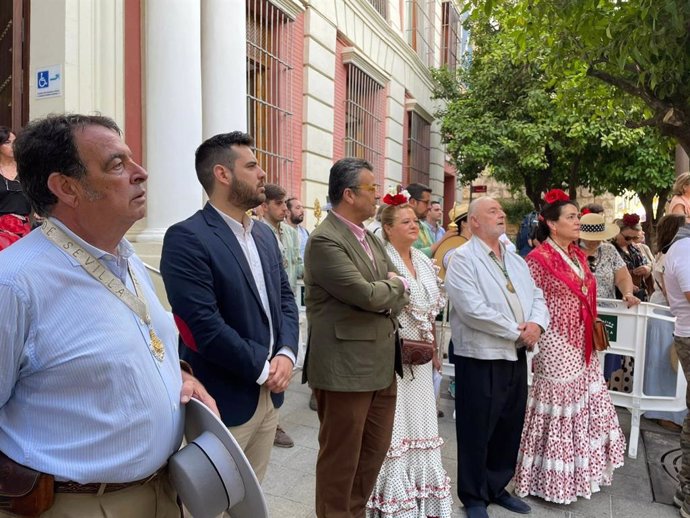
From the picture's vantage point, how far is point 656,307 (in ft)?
14.7

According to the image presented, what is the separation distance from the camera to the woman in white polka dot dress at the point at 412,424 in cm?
311

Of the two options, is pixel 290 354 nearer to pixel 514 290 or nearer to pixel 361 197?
pixel 361 197

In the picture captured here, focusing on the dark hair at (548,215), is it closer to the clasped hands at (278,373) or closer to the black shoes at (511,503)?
the black shoes at (511,503)

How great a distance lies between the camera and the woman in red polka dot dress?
3523mm

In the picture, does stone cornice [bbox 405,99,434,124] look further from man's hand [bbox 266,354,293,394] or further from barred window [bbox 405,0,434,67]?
man's hand [bbox 266,354,293,394]

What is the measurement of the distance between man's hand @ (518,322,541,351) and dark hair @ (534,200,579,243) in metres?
0.88

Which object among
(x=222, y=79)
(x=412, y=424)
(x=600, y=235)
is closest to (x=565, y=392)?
(x=412, y=424)

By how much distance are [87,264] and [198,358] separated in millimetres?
1031

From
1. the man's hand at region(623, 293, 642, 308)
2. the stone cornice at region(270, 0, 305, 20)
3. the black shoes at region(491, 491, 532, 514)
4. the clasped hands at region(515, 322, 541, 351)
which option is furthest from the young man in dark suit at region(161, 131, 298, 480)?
the stone cornice at region(270, 0, 305, 20)

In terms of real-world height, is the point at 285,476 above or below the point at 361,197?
below

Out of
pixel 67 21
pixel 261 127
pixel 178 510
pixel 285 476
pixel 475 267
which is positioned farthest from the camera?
pixel 261 127

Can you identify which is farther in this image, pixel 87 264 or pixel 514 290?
pixel 514 290

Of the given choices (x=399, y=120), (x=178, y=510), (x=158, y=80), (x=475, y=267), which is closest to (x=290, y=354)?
(x=178, y=510)

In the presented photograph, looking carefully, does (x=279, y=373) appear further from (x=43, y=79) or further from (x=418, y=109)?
(x=418, y=109)
